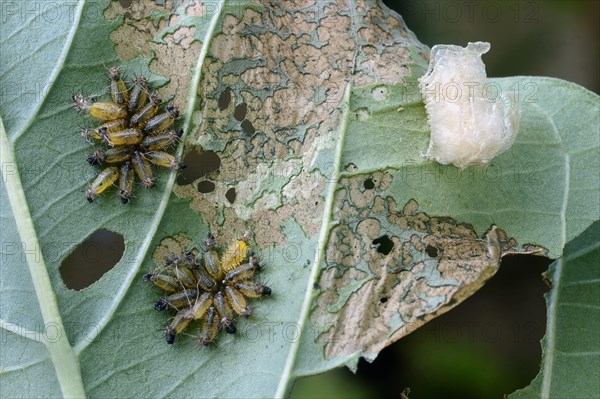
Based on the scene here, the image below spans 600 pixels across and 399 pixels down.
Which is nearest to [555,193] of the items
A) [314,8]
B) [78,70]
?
[314,8]

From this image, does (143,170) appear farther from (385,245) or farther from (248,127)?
(385,245)

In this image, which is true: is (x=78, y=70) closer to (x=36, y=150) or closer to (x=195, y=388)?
(x=36, y=150)

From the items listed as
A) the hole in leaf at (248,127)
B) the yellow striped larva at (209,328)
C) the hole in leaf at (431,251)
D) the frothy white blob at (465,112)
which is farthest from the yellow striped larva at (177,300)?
the frothy white blob at (465,112)

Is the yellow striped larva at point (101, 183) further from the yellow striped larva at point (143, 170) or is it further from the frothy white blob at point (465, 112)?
the frothy white blob at point (465, 112)

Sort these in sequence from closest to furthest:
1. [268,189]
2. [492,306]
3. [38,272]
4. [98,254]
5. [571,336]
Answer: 1. [38,272]
2. [268,189]
3. [98,254]
4. [571,336]
5. [492,306]

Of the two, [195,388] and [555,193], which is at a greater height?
[555,193]

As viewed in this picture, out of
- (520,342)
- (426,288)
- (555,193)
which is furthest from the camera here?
(520,342)

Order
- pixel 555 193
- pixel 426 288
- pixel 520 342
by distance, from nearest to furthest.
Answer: pixel 426 288 < pixel 555 193 < pixel 520 342

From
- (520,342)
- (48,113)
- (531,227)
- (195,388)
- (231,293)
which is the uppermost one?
(48,113)

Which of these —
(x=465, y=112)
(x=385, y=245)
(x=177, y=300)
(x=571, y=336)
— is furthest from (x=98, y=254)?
(x=571, y=336)
